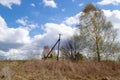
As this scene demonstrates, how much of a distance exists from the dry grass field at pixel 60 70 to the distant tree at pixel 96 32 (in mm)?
13802

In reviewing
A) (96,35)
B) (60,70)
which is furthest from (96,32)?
(60,70)

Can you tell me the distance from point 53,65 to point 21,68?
276cm

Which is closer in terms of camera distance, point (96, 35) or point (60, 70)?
point (60, 70)

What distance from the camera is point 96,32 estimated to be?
41.3 metres

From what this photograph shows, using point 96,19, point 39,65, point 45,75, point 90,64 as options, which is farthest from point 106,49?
point 45,75

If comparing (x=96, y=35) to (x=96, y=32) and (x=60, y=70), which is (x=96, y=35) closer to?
(x=96, y=32)

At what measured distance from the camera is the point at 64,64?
23.9 metres

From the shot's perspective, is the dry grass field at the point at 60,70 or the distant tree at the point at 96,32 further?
the distant tree at the point at 96,32

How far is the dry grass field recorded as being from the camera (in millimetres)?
19484

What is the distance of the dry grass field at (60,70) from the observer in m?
19.5

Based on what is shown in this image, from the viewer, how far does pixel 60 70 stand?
22781 millimetres

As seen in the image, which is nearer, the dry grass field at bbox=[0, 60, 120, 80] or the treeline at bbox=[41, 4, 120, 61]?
the dry grass field at bbox=[0, 60, 120, 80]

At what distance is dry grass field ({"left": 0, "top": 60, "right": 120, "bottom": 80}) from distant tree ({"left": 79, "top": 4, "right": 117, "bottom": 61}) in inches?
543

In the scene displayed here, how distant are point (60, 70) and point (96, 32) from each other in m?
19.6
